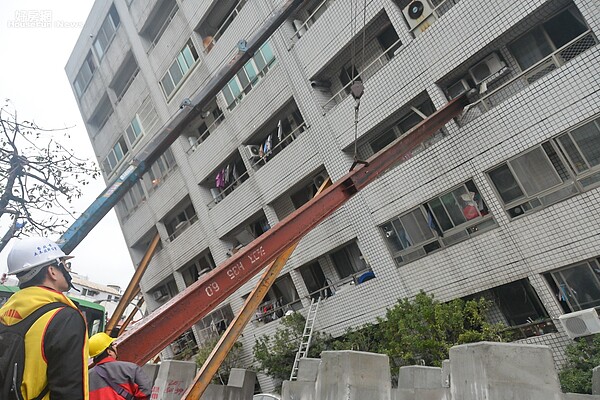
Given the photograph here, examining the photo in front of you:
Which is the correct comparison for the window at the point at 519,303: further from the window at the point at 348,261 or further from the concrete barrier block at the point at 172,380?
the concrete barrier block at the point at 172,380

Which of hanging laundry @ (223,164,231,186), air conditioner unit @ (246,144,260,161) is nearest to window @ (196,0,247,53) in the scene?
air conditioner unit @ (246,144,260,161)

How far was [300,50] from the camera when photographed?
13227mm

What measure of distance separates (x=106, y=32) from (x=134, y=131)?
22.8ft

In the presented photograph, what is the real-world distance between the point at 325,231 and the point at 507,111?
6.23m

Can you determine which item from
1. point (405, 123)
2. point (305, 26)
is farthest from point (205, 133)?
point (405, 123)

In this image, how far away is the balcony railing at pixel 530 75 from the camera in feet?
26.9

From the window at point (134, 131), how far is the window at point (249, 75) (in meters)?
7.16

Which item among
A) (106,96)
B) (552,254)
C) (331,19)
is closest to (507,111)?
(552,254)

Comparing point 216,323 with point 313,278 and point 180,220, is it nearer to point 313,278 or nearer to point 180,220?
point 313,278

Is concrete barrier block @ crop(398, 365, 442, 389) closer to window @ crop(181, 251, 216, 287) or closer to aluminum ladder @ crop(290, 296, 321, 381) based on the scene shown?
aluminum ladder @ crop(290, 296, 321, 381)

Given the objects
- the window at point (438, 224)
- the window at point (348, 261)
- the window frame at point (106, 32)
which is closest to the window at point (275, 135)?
the window at point (348, 261)

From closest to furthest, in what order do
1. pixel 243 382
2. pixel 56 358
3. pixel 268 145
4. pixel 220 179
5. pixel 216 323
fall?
pixel 56 358 < pixel 243 382 < pixel 268 145 < pixel 220 179 < pixel 216 323

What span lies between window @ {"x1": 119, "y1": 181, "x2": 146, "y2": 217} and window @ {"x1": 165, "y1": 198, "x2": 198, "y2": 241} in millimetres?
2586

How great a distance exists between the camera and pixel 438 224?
33.3 feet
